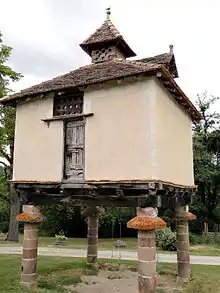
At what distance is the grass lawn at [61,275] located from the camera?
34.1 ft

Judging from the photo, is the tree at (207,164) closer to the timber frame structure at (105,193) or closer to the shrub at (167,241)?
the shrub at (167,241)

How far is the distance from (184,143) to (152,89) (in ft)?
11.8

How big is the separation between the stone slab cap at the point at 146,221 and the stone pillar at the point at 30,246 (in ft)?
11.3

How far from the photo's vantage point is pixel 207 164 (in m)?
29.0

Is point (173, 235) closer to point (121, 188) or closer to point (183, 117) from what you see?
point (183, 117)

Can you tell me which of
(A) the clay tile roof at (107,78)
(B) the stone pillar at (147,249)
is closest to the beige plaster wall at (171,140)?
(A) the clay tile roof at (107,78)

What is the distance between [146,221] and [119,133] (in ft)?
8.38

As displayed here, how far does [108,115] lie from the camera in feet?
30.3

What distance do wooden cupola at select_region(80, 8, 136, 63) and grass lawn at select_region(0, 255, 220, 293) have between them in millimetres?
8488

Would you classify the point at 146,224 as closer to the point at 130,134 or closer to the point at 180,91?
the point at 130,134

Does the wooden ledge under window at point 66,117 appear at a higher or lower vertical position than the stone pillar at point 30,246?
higher

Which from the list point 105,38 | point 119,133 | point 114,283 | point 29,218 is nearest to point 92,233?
point 114,283

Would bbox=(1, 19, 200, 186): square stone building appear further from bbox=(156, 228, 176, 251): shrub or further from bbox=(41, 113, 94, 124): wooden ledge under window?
bbox=(156, 228, 176, 251): shrub

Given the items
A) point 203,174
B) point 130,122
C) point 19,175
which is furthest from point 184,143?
point 203,174
